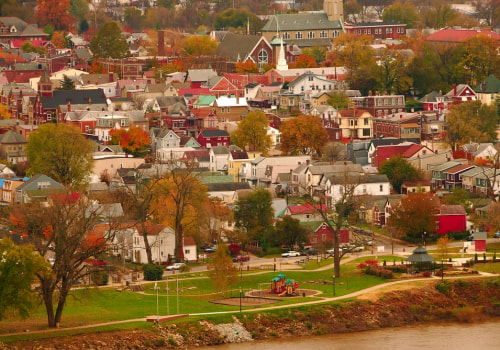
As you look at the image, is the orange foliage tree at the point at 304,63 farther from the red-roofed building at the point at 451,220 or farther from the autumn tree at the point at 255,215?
the red-roofed building at the point at 451,220

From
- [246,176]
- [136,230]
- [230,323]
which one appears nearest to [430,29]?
[246,176]

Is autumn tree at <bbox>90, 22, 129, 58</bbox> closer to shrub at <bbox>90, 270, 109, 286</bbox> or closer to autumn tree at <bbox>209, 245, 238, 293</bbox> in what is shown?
shrub at <bbox>90, 270, 109, 286</bbox>

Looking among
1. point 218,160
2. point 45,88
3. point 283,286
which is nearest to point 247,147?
point 218,160

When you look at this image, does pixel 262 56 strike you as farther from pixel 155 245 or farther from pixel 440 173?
pixel 155 245

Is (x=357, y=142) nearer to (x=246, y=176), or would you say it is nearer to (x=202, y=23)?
(x=246, y=176)

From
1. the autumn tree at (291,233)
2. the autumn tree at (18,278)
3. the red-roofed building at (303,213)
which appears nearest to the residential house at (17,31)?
the red-roofed building at (303,213)

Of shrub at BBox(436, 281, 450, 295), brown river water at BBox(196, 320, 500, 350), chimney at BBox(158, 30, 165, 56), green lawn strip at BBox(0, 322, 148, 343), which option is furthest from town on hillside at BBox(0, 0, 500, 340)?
brown river water at BBox(196, 320, 500, 350)

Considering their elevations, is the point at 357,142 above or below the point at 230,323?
above
